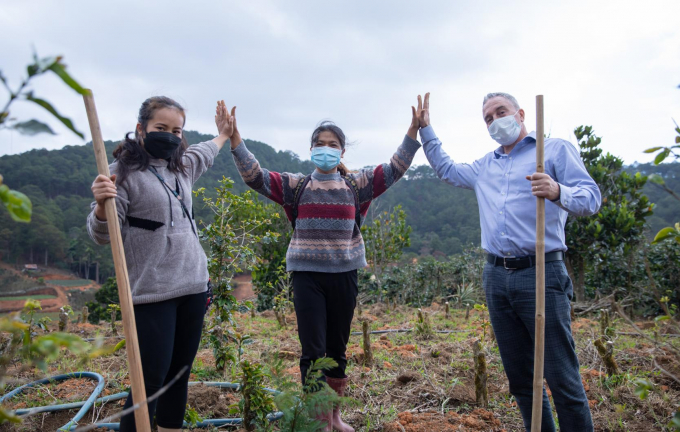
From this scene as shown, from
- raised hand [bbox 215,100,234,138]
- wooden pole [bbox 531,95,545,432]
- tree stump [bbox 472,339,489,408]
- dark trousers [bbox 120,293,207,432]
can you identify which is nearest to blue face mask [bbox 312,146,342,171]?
raised hand [bbox 215,100,234,138]

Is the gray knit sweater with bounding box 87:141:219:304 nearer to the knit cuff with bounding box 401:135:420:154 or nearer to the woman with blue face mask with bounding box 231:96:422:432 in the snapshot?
the woman with blue face mask with bounding box 231:96:422:432

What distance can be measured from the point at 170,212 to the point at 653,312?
8.71 metres

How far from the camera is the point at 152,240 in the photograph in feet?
6.40

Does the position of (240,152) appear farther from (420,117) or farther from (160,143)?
(420,117)

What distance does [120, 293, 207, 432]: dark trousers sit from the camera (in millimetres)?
1880

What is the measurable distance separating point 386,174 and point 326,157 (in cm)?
39

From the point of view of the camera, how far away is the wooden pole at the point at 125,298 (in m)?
1.53

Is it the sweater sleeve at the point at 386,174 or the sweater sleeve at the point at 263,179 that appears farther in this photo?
the sweater sleeve at the point at 386,174

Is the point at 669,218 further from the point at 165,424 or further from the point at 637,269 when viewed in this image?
the point at 165,424

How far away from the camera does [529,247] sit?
2.13m

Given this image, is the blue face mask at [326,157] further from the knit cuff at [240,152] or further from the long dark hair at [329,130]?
the knit cuff at [240,152]

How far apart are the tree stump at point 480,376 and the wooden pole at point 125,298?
6.86 feet

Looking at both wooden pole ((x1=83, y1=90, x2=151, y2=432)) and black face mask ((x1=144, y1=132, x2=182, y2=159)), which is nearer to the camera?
wooden pole ((x1=83, y1=90, x2=151, y2=432))

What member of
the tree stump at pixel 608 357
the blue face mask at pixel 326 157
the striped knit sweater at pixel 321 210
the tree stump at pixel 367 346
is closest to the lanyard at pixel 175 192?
the striped knit sweater at pixel 321 210
